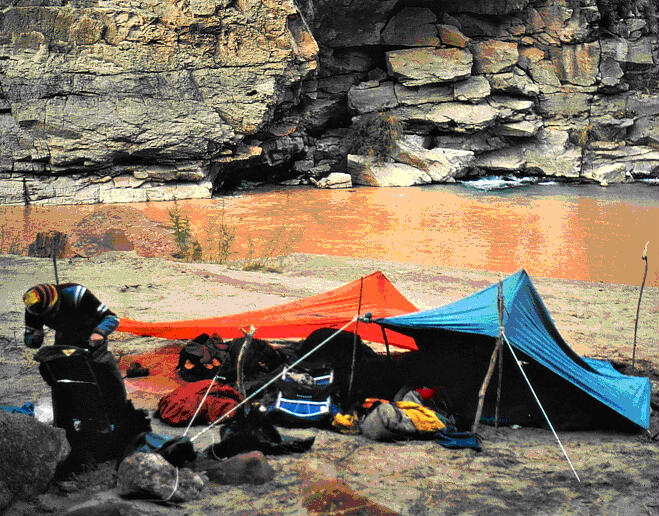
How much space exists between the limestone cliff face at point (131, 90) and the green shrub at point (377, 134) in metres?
4.64

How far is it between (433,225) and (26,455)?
50.0ft

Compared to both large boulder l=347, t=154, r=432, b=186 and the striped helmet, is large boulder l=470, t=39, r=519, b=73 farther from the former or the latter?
the striped helmet

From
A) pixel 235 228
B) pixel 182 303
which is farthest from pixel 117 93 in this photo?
pixel 182 303

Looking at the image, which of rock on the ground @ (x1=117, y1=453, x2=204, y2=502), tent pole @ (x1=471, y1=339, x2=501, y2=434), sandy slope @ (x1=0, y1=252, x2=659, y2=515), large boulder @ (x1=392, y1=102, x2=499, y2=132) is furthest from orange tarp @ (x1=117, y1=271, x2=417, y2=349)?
large boulder @ (x1=392, y1=102, x2=499, y2=132)

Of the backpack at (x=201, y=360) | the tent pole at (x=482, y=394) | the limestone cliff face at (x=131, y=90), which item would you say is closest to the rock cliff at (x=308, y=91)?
the limestone cliff face at (x=131, y=90)

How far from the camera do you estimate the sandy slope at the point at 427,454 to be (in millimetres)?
3918

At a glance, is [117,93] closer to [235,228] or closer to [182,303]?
[235,228]

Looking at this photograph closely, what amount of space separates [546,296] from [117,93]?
14.0 metres

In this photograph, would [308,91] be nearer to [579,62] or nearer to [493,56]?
[493,56]

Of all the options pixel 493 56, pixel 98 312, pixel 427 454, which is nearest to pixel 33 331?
pixel 98 312

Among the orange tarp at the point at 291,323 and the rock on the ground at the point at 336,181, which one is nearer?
the orange tarp at the point at 291,323

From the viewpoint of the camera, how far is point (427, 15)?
84.1 ft

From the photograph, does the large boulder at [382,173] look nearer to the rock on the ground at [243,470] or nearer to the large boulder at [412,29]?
the large boulder at [412,29]

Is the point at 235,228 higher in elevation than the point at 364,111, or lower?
lower
